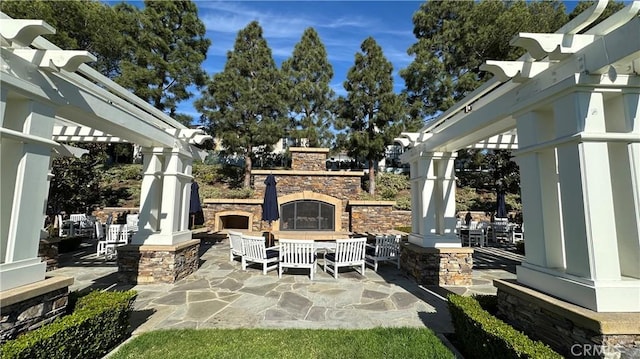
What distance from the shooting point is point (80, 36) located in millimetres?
14430

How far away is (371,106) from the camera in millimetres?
14648

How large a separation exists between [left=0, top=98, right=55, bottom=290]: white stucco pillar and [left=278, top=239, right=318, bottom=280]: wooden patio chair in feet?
12.6

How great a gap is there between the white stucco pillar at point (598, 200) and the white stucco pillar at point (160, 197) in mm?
6086

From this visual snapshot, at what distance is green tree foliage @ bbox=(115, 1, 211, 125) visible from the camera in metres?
14.6

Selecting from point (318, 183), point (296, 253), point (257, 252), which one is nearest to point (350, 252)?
point (296, 253)

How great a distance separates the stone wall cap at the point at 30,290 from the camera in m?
2.18

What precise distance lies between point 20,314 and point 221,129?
43.5 ft

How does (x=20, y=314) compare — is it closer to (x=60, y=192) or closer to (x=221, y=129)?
(x=60, y=192)

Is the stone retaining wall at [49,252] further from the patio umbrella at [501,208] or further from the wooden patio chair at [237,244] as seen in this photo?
the patio umbrella at [501,208]

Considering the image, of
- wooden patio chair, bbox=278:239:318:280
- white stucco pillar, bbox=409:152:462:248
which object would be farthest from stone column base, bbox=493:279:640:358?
wooden patio chair, bbox=278:239:318:280

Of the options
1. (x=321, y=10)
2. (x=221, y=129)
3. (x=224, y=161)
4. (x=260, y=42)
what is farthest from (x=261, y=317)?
(x=224, y=161)

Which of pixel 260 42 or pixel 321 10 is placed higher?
pixel 260 42

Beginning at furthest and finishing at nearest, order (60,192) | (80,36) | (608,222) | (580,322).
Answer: (80,36) < (60,192) < (608,222) < (580,322)

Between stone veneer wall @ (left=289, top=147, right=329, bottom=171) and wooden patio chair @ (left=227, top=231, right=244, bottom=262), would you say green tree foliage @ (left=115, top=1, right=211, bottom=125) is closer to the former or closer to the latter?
stone veneer wall @ (left=289, top=147, right=329, bottom=171)
